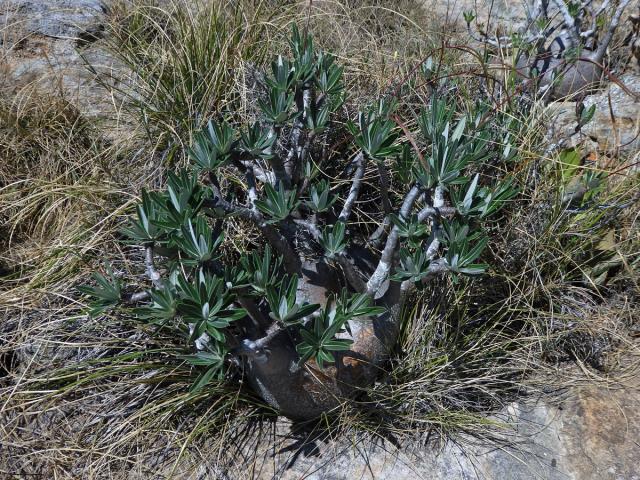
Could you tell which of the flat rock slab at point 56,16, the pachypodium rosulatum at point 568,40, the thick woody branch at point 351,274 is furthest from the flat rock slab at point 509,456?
the flat rock slab at point 56,16

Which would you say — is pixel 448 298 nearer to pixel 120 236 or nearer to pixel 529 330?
pixel 529 330

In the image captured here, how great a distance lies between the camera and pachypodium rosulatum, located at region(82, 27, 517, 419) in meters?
1.63

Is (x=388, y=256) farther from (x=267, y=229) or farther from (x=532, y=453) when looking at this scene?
(x=532, y=453)

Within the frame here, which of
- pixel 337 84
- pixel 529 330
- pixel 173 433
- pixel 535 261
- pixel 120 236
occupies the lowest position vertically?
pixel 173 433

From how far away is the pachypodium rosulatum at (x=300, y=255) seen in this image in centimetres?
163

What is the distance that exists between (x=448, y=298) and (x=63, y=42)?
2590 millimetres

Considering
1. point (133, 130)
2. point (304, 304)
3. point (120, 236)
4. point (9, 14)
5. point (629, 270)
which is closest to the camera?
point (304, 304)

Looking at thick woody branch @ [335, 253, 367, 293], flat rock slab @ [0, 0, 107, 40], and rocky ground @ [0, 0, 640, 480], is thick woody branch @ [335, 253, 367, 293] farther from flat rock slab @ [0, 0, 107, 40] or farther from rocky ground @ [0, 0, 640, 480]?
flat rock slab @ [0, 0, 107, 40]

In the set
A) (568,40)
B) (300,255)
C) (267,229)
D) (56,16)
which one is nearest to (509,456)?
(300,255)

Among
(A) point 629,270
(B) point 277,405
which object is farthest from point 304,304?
(A) point 629,270

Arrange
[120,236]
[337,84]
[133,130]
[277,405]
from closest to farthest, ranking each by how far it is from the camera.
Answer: [277,405] < [337,84] < [120,236] < [133,130]

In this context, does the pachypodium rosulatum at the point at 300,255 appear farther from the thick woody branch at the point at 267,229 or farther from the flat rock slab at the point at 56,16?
the flat rock slab at the point at 56,16

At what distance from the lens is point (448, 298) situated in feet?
7.20

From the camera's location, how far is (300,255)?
2.00m
